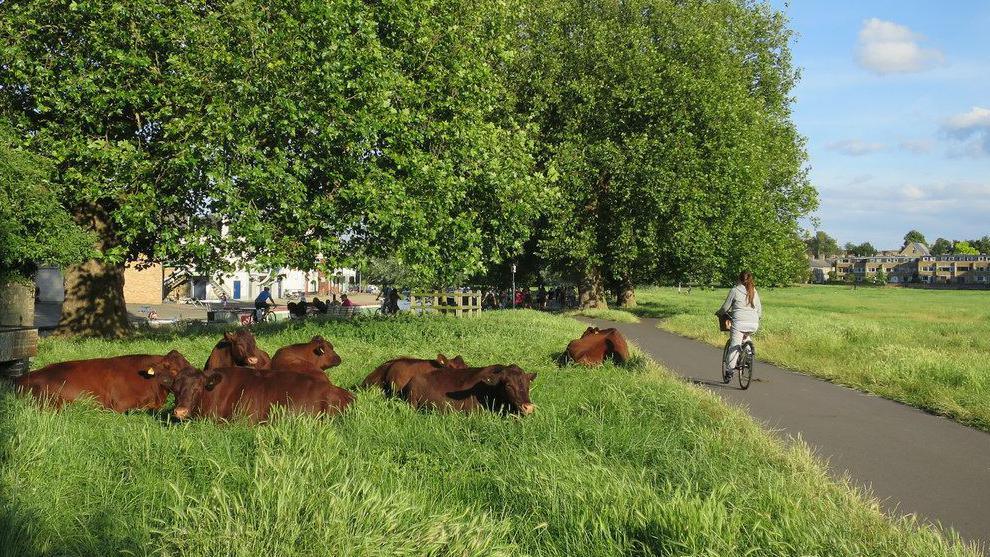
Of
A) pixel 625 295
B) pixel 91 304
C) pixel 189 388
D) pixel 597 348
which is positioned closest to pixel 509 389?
pixel 189 388

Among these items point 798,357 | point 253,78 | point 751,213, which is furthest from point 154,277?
point 798,357

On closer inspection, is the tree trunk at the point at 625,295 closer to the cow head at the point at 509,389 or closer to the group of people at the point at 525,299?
the group of people at the point at 525,299

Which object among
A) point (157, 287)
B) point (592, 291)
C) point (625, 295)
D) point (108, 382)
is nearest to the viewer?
point (108, 382)

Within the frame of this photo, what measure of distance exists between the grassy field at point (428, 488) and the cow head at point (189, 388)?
0.24 m

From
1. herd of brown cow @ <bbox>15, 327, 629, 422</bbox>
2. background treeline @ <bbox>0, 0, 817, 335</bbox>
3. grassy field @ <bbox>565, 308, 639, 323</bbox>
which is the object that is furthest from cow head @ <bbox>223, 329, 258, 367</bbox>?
grassy field @ <bbox>565, 308, 639, 323</bbox>

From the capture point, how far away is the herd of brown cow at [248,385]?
8.01 meters

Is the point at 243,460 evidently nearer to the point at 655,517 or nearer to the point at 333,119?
the point at 655,517

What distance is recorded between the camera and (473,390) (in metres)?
8.81

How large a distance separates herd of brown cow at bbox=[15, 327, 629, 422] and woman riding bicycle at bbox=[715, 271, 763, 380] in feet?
18.9

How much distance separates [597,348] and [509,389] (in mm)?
5402

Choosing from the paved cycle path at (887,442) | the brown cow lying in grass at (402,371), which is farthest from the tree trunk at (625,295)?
the brown cow lying in grass at (402,371)

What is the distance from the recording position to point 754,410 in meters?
10.9

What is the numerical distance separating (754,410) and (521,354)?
5027 millimetres

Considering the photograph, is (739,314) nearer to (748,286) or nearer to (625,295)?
(748,286)
